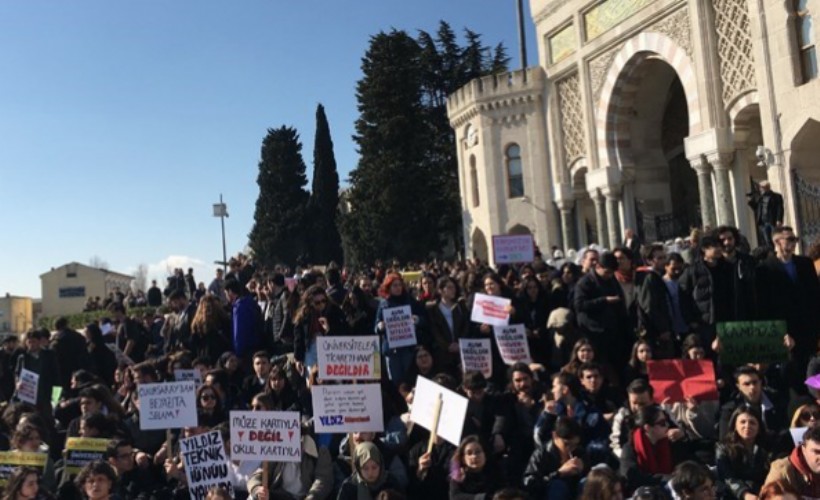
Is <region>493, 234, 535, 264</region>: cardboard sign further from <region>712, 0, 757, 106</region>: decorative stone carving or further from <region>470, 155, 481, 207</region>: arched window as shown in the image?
<region>470, 155, 481, 207</region>: arched window

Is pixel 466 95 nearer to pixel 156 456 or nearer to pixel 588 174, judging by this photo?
pixel 588 174

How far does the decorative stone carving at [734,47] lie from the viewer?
17.6 metres

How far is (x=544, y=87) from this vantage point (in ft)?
86.9

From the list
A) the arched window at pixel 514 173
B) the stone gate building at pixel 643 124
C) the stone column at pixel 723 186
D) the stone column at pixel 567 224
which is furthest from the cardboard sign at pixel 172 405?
the arched window at pixel 514 173

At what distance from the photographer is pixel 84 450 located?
685 centimetres

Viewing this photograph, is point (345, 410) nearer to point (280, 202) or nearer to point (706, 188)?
point (706, 188)

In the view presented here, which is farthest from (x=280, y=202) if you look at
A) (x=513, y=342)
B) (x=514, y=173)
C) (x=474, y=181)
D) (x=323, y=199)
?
(x=513, y=342)

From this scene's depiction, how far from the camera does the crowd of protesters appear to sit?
622cm

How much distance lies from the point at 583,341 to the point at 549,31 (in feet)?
65.7

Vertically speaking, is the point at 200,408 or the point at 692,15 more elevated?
the point at 692,15

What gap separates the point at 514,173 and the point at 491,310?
19007 millimetres

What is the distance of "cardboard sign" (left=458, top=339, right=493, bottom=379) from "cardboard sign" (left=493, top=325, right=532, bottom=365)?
18 centimetres

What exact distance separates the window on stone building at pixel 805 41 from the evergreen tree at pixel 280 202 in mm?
32190

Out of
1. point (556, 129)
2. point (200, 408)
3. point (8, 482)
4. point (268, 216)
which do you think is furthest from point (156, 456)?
point (268, 216)
